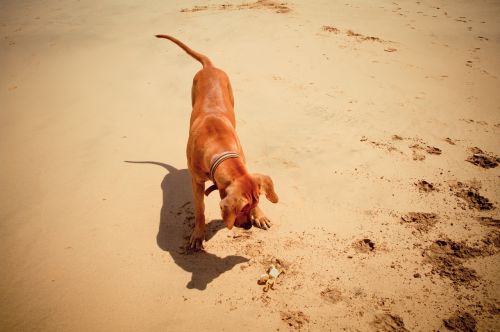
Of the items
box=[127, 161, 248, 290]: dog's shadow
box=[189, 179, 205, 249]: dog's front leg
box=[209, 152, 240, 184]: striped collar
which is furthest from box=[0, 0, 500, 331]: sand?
box=[209, 152, 240, 184]: striped collar

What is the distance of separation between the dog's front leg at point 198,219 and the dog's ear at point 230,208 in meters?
0.98

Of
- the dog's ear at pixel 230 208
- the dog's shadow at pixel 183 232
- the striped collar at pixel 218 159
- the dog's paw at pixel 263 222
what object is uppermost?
the striped collar at pixel 218 159

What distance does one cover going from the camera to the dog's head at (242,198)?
90.5 inches

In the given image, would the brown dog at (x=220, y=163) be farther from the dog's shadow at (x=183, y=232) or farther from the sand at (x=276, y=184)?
the sand at (x=276, y=184)

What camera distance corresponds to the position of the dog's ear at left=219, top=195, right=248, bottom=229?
2289 millimetres

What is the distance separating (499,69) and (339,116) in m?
3.84

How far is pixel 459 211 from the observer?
3.37 metres

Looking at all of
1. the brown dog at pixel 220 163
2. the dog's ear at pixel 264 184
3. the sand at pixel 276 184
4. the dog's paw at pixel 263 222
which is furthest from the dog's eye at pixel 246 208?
the dog's paw at pixel 263 222

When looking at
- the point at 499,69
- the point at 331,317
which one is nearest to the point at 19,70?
the point at 331,317

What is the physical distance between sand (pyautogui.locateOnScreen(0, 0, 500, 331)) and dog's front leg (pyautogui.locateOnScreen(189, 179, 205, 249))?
13 centimetres

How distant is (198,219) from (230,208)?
1183 mm

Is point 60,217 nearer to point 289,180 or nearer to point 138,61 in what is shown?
point 289,180

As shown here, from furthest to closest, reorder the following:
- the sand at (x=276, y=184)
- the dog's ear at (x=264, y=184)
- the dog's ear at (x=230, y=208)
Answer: the sand at (x=276, y=184) → the dog's ear at (x=264, y=184) → the dog's ear at (x=230, y=208)

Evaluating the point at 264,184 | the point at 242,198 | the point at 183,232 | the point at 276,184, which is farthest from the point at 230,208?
the point at 276,184
